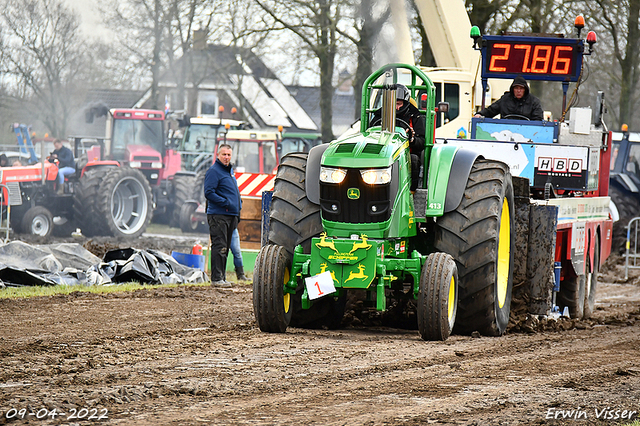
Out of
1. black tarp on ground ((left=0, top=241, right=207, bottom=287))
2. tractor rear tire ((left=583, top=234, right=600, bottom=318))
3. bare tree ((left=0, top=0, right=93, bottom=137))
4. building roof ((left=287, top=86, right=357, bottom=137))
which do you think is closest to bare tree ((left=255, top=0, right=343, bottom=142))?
bare tree ((left=0, top=0, right=93, bottom=137))

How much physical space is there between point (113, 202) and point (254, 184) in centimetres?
728

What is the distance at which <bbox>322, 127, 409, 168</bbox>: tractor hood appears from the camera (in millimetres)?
7105

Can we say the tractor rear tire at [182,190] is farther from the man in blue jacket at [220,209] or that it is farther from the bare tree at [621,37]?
the bare tree at [621,37]

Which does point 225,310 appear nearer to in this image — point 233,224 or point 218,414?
point 233,224

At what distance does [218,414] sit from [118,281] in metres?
7.49

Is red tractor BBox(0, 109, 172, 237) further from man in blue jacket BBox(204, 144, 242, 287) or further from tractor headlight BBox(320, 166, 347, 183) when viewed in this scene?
tractor headlight BBox(320, 166, 347, 183)

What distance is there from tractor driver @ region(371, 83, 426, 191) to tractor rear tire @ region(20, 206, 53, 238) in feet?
44.9

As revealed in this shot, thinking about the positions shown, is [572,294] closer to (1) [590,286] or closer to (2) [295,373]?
(1) [590,286]

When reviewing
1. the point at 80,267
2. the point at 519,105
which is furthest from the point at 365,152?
the point at 80,267

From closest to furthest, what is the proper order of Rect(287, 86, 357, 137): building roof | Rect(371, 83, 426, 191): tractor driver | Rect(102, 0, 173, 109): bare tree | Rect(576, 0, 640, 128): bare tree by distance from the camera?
1. Rect(371, 83, 426, 191): tractor driver
2. Rect(576, 0, 640, 128): bare tree
3. Rect(102, 0, 173, 109): bare tree
4. Rect(287, 86, 357, 137): building roof

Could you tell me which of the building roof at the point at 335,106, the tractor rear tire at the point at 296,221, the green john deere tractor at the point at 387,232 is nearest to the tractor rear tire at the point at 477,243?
the green john deere tractor at the point at 387,232

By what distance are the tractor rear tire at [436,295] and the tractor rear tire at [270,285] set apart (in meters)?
1.10

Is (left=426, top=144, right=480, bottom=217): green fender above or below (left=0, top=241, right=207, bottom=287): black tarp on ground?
above

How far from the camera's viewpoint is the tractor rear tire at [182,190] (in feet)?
74.2
